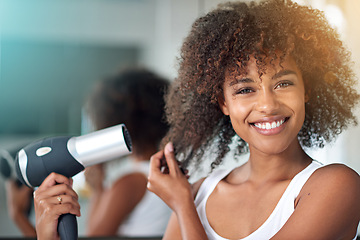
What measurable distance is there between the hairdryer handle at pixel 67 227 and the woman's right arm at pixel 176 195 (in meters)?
0.18

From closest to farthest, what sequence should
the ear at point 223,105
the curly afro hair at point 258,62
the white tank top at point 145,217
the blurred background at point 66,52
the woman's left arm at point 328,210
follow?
the woman's left arm at point 328,210 → the curly afro hair at point 258,62 → the ear at point 223,105 → the white tank top at point 145,217 → the blurred background at point 66,52

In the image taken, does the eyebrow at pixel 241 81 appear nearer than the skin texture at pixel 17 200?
Yes

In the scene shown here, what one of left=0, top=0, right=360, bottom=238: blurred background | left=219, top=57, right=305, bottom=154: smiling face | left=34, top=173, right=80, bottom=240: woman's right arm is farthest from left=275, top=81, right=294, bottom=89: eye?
left=0, top=0, right=360, bottom=238: blurred background

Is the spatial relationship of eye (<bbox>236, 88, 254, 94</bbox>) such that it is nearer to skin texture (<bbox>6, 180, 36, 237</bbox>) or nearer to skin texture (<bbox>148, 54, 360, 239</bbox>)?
skin texture (<bbox>148, 54, 360, 239</bbox>)

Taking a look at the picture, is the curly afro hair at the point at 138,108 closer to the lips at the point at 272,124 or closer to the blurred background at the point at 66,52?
the blurred background at the point at 66,52

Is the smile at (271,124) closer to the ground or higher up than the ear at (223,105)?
closer to the ground

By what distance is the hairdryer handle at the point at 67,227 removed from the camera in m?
0.83

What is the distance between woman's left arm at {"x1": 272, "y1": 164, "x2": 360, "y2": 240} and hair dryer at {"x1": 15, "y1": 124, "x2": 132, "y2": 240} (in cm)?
34

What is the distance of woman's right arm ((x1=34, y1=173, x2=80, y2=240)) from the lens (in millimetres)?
837

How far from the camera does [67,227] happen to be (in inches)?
32.9

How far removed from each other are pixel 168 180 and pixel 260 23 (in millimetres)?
364

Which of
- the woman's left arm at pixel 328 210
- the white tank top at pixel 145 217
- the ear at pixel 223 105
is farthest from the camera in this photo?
the white tank top at pixel 145 217

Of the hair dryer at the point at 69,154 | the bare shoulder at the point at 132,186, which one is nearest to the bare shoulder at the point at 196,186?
the hair dryer at the point at 69,154

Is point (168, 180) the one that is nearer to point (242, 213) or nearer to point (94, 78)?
point (242, 213)
